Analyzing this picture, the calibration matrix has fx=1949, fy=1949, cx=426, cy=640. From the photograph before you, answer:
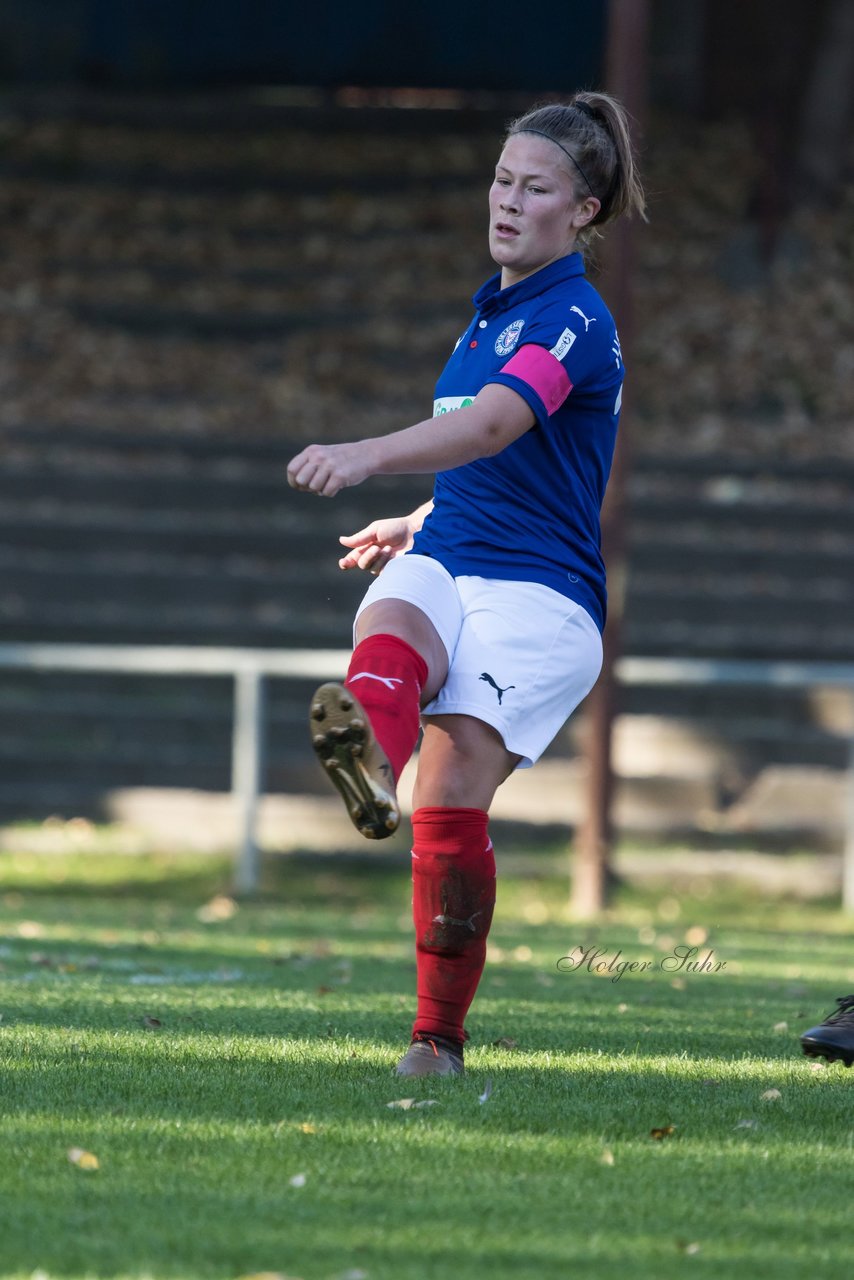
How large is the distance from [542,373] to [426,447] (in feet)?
1.17

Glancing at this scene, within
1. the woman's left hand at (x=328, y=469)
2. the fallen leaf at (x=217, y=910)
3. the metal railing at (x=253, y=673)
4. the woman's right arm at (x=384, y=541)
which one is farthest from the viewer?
the metal railing at (x=253, y=673)

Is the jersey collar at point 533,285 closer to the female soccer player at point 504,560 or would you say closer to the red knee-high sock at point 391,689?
the female soccer player at point 504,560

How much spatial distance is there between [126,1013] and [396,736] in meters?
1.72

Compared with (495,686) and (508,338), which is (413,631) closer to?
(495,686)

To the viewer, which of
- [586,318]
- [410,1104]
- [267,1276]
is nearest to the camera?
[267,1276]

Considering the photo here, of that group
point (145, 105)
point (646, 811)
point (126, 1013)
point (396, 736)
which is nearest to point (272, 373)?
point (145, 105)

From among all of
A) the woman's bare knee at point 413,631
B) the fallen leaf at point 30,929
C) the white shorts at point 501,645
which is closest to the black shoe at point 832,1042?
the white shorts at point 501,645

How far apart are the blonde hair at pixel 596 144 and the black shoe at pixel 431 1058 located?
179 cm

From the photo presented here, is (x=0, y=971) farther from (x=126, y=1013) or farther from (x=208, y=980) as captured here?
(x=126, y=1013)

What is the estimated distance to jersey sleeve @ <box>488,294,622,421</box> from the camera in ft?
12.8

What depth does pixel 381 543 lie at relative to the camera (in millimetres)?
4496

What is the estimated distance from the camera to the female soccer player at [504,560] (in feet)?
12.9

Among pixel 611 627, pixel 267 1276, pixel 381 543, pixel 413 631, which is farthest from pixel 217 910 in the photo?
pixel 267 1276
